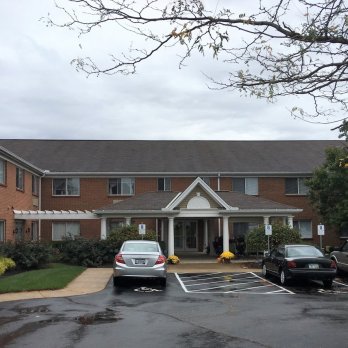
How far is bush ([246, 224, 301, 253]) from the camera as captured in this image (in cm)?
2652

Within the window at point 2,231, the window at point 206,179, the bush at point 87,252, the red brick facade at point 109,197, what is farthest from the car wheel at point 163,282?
the window at point 206,179

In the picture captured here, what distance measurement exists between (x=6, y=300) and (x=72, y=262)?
11.3 metres

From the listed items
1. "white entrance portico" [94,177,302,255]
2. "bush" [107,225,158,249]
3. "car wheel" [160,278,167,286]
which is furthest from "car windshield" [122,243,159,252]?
"white entrance portico" [94,177,302,255]

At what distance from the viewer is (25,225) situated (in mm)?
29734

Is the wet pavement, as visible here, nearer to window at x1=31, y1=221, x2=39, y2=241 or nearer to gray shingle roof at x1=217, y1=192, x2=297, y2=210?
gray shingle roof at x1=217, y1=192, x2=297, y2=210

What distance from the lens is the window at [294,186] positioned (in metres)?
35.3

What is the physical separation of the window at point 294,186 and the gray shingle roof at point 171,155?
719mm

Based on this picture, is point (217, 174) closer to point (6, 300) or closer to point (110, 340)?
point (6, 300)

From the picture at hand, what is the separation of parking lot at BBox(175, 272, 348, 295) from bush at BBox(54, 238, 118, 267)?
4.81 m

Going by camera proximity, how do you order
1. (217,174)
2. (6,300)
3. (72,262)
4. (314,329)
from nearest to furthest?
1. (314,329)
2. (6,300)
3. (72,262)
4. (217,174)

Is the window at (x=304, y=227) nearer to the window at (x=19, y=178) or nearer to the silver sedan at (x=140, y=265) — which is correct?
the window at (x=19, y=178)

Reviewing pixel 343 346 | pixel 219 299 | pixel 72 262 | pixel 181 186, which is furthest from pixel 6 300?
pixel 181 186

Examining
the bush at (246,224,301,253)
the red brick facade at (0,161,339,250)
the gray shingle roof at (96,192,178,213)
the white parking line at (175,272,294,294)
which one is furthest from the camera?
the red brick facade at (0,161,339,250)

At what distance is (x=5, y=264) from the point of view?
2047 centimetres
